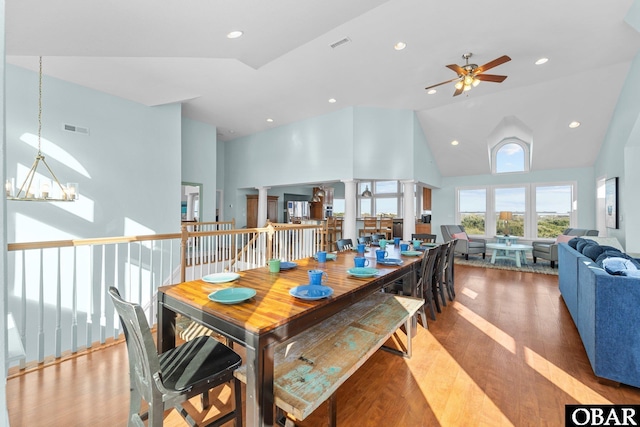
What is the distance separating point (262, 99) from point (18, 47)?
4.19 m

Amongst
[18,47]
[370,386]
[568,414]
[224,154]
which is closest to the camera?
[568,414]

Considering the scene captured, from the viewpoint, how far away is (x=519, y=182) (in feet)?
26.0

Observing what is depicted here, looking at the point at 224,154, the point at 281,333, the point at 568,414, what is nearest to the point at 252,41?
the point at 281,333

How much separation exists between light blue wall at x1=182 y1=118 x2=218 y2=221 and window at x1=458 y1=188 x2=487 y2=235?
7995 millimetres

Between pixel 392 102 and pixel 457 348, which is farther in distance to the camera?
pixel 392 102

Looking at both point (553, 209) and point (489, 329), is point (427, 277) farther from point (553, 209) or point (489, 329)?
point (553, 209)

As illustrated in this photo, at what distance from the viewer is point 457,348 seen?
8.42 feet

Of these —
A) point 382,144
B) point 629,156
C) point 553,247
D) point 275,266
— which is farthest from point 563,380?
point 382,144

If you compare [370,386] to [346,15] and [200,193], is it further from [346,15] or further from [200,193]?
[200,193]

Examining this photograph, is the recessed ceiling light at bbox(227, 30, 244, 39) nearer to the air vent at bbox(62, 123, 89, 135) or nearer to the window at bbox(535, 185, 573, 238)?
the air vent at bbox(62, 123, 89, 135)

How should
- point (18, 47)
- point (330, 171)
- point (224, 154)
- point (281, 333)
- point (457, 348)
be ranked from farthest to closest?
point (224, 154) < point (330, 171) < point (457, 348) < point (18, 47) < point (281, 333)

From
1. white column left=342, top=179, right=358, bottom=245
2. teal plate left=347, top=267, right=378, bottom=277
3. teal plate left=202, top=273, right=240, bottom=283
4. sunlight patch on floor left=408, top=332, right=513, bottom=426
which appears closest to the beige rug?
white column left=342, top=179, right=358, bottom=245

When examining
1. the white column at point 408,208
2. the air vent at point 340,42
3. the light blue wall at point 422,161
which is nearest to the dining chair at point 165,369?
the air vent at point 340,42

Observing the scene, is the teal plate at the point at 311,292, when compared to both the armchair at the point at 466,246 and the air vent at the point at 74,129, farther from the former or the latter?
the armchair at the point at 466,246
